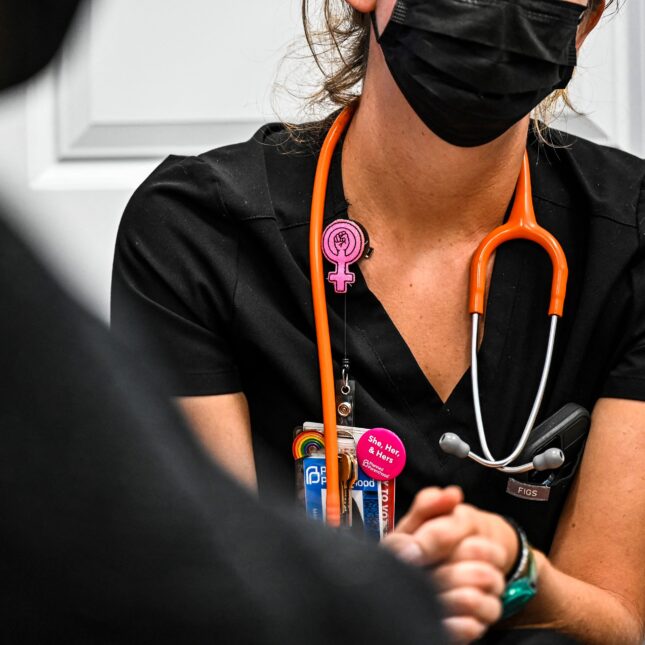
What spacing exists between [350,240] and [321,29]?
41 cm

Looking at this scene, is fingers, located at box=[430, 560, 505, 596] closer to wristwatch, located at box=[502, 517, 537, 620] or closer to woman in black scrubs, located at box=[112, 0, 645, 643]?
wristwatch, located at box=[502, 517, 537, 620]

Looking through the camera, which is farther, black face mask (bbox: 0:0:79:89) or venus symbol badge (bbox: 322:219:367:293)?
venus symbol badge (bbox: 322:219:367:293)

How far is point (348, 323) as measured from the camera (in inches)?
46.3

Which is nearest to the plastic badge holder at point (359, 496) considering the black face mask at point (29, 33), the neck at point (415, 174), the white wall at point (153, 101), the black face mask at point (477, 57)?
the neck at point (415, 174)

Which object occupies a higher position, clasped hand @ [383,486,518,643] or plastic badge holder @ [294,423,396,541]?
clasped hand @ [383,486,518,643]

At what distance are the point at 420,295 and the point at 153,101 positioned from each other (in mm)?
690

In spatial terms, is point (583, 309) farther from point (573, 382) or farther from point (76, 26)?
→ point (76, 26)

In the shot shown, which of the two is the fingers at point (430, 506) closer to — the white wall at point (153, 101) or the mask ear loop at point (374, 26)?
the mask ear loop at point (374, 26)

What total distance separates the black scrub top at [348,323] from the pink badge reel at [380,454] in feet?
0.06

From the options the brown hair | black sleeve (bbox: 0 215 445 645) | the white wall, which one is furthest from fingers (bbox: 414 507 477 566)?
the white wall

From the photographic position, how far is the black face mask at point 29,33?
0.34 meters

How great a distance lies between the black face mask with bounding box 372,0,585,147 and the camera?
1.04 m

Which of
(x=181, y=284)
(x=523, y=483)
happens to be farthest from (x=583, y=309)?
(x=181, y=284)

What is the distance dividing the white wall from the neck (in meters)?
0.44
